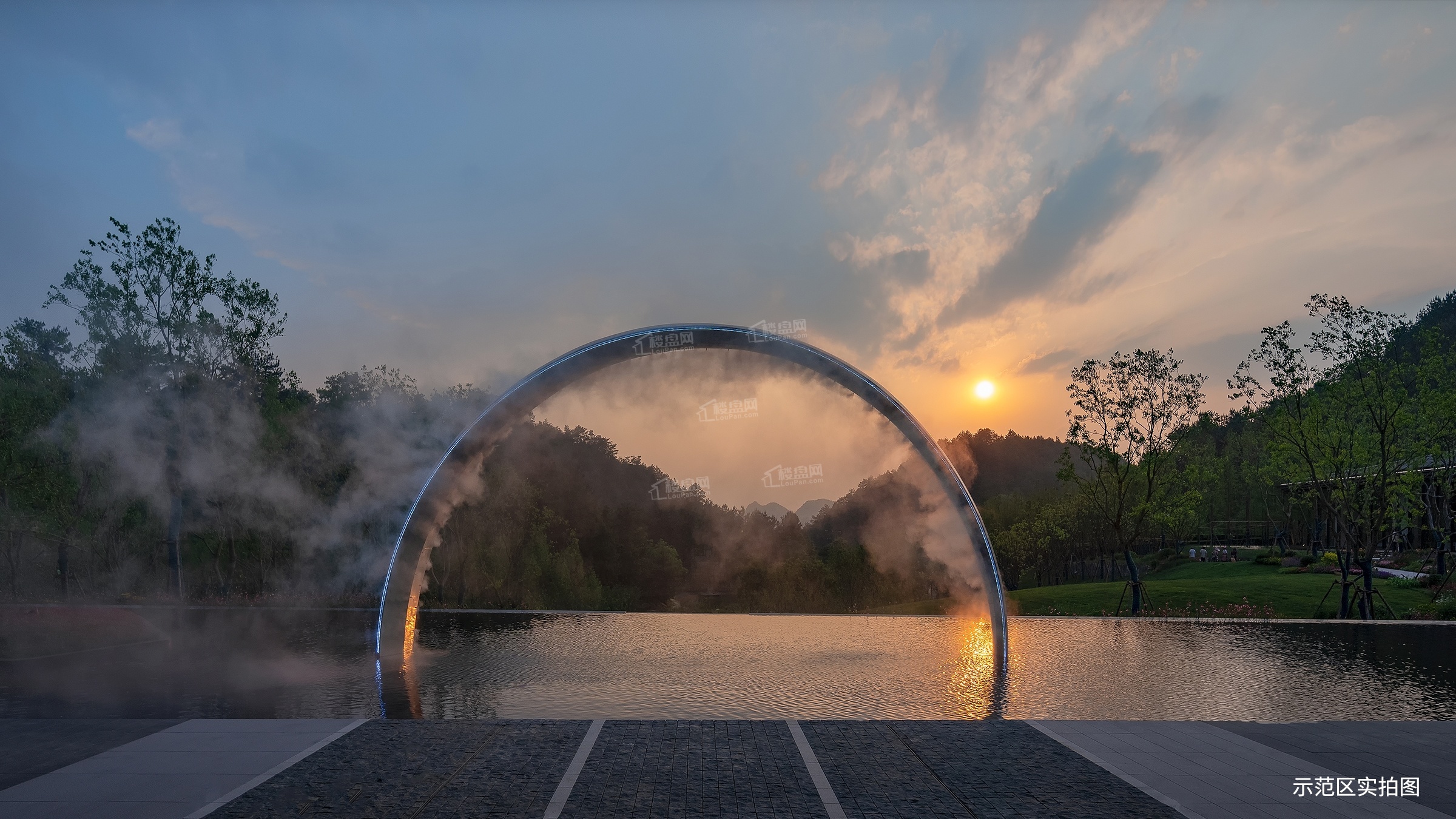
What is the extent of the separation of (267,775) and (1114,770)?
8.62 metres

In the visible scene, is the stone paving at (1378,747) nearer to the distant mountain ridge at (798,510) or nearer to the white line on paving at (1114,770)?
the white line on paving at (1114,770)

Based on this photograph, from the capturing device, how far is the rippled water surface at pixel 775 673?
1071 centimetres

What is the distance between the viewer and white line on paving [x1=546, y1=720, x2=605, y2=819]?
21.7 ft

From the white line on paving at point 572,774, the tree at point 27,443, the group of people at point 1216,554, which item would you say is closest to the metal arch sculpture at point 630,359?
the white line on paving at point 572,774

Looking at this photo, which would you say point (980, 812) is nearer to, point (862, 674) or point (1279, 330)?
point (862, 674)

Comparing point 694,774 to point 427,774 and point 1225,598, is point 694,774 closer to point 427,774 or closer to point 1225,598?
point 427,774

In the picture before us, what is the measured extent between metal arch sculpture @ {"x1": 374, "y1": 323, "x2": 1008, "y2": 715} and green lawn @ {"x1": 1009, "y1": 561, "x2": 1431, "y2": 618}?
14.6 m

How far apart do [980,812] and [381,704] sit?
835cm

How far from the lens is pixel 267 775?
741cm

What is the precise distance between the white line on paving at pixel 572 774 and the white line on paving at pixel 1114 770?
214 inches

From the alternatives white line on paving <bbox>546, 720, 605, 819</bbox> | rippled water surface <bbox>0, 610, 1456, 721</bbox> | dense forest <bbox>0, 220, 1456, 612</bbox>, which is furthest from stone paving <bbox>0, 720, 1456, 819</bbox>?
dense forest <bbox>0, 220, 1456, 612</bbox>

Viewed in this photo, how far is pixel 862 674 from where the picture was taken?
13.3m

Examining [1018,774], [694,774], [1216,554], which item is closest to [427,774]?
[694,774]

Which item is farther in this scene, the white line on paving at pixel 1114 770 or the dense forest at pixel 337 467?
the dense forest at pixel 337 467
